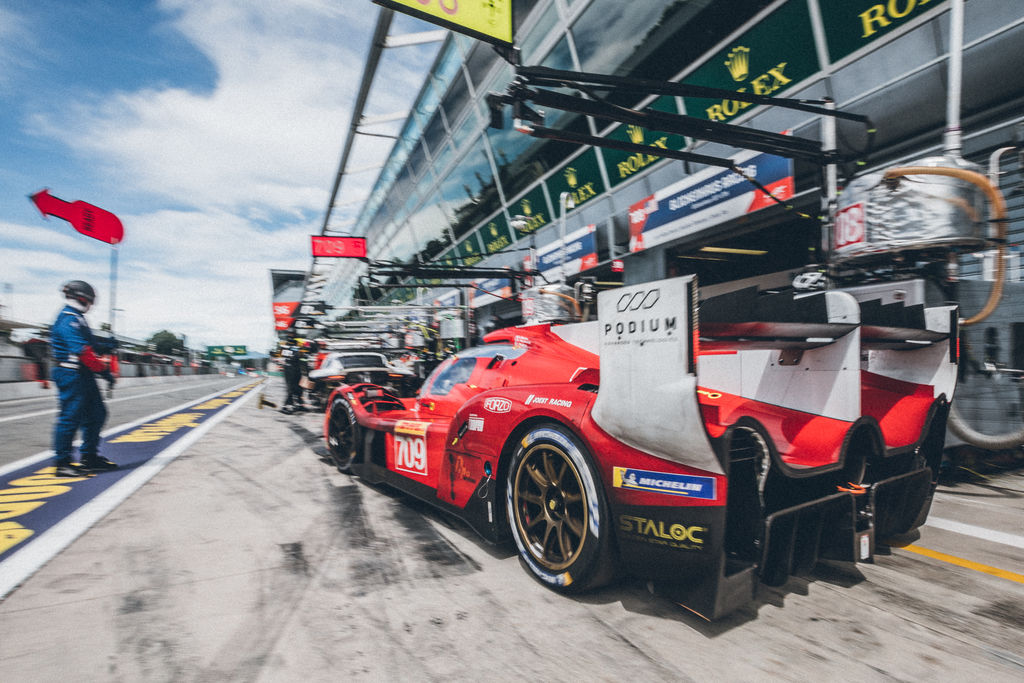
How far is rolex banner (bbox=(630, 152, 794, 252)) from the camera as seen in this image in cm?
688

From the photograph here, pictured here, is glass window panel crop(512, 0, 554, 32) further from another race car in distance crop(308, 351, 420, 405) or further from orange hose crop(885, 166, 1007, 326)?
orange hose crop(885, 166, 1007, 326)

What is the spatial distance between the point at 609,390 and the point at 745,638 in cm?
106

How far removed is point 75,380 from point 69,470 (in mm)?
819

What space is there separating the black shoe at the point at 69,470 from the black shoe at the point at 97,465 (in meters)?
0.04

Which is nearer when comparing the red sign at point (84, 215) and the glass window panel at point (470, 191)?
the red sign at point (84, 215)

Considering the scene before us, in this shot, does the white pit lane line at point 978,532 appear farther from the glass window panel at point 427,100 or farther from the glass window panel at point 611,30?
the glass window panel at point 427,100

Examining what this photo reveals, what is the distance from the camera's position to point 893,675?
170 centimetres

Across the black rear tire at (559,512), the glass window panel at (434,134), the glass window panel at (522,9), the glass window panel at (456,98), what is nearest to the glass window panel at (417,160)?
the glass window panel at (434,134)

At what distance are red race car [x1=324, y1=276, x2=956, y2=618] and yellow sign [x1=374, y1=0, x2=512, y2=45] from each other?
144 inches

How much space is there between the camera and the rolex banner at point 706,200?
6.88 m

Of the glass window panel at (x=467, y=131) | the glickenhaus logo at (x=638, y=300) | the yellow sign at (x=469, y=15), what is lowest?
the glickenhaus logo at (x=638, y=300)

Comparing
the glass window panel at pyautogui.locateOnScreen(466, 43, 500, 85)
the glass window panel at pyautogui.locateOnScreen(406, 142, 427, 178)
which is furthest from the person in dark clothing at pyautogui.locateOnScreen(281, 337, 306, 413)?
the glass window panel at pyautogui.locateOnScreen(406, 142, 427, 178)

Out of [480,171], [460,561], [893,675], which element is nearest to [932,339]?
[893,675]

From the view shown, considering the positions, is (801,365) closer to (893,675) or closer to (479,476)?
(893,675)
